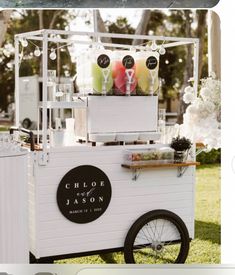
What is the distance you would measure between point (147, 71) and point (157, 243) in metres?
0.74

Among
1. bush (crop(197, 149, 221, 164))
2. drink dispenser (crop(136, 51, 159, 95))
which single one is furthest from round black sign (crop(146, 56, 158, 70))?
bush (crop(197, 149, 221, 164))

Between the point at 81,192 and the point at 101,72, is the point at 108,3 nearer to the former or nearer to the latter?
the point at 101,72

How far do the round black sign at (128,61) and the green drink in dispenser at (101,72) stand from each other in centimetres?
6

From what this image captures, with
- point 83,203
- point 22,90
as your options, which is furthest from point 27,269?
point 22,90

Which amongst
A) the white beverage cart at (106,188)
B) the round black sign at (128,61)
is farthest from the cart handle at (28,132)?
the round black sign at (128,61)

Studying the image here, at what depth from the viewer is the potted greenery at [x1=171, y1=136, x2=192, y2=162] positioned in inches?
86.3

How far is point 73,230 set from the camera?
213cm

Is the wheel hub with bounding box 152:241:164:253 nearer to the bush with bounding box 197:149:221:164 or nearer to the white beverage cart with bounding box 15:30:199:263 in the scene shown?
the white beverage cart with bounding box 15:30:199:263

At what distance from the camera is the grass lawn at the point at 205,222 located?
2207mm

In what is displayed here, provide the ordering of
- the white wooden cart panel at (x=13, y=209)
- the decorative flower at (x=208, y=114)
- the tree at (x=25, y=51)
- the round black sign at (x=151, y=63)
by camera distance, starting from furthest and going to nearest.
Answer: the tree at (x=25, y=51) < the round black sign at (x=151, y=63) < the decorative flower at (x=208, y=114) < the white wooden cart panel at (x=13, y=209)

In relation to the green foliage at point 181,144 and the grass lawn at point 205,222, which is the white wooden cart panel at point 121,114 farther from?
the grass lawn at point 205,222

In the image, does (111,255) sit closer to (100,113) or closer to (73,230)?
(73,230)

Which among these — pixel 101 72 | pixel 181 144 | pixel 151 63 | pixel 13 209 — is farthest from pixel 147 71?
pixel 13 209

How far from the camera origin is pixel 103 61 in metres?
2.03
